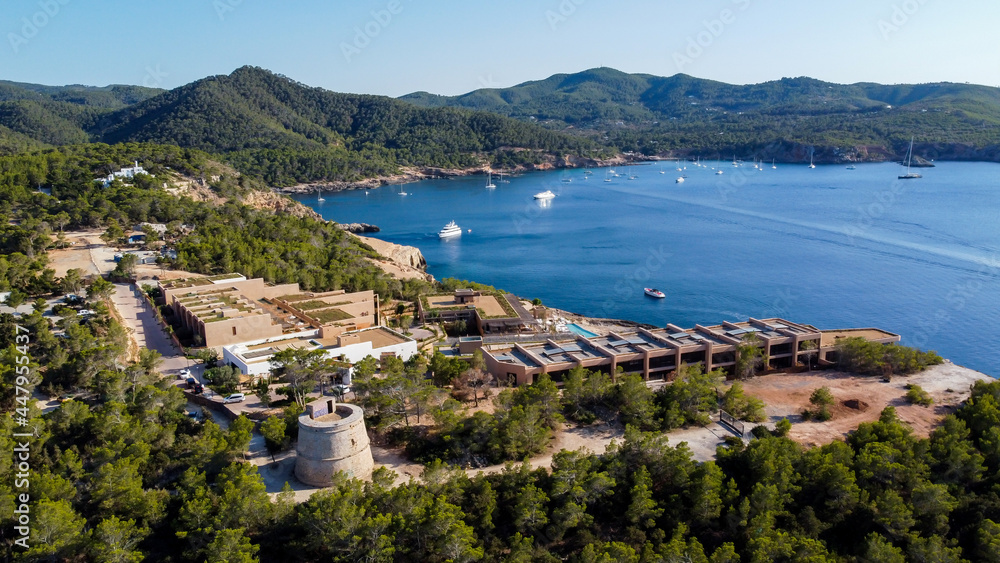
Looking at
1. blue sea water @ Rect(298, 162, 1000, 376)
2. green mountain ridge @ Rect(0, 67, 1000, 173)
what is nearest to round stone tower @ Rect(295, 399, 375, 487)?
blue sea water @ Rect(298, 162, 1000, 376)

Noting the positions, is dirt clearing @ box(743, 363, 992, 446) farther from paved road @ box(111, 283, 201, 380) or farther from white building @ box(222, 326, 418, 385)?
paved road @ box(111, 283, 201, 380)

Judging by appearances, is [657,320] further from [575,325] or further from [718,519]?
[718,519]

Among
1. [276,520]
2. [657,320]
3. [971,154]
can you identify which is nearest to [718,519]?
[276,520]

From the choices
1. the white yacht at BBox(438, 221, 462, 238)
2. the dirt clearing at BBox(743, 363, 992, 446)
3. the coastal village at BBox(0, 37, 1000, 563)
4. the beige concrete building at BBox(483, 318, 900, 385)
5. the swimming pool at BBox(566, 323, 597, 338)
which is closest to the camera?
the coastal village at BBox(0, 37, 1000, 563)

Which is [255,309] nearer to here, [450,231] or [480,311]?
[480,311]

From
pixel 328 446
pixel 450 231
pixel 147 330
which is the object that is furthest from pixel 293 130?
pixel 328 446

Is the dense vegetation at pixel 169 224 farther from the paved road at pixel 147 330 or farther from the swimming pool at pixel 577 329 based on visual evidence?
the swimming pool at pixel 577 329

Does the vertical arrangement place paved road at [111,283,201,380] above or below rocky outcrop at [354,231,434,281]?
above
